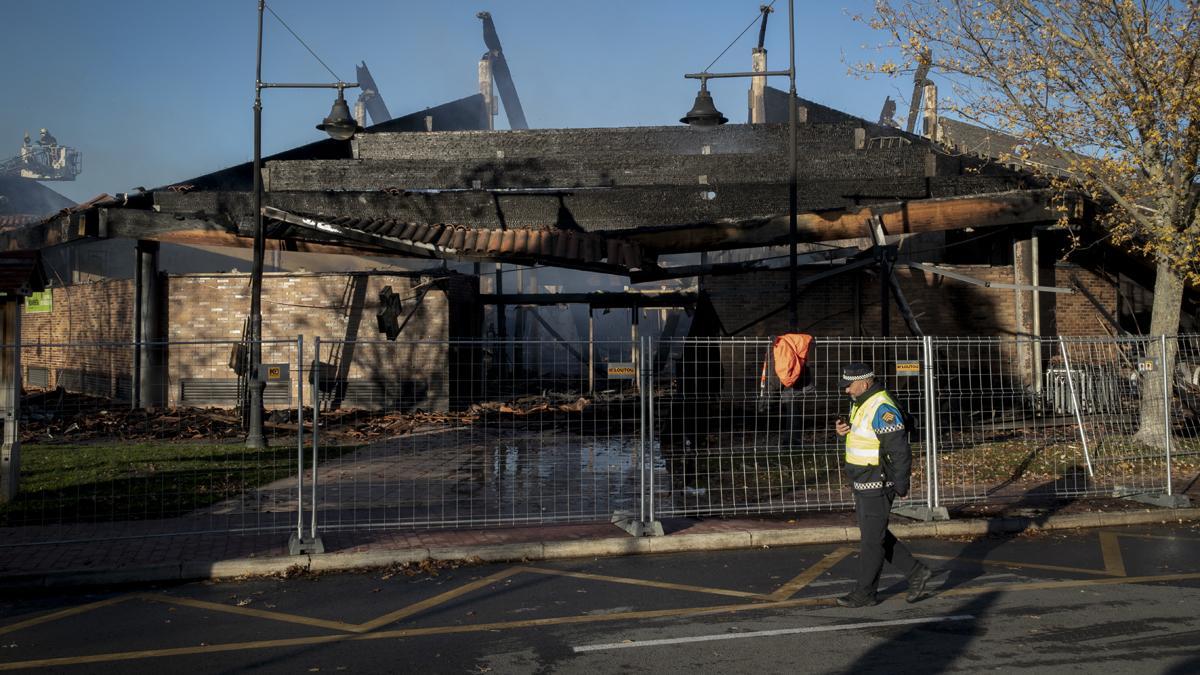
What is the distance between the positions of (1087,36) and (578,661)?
499 inches

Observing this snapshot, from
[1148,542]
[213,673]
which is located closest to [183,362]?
[213,673]

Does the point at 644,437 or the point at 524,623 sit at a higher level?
the point at 644,437

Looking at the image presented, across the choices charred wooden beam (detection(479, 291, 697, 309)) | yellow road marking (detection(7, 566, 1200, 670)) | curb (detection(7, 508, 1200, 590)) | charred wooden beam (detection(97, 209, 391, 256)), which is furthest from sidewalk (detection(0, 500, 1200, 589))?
charred wooden beam (detection(479, 291, 697, 309))

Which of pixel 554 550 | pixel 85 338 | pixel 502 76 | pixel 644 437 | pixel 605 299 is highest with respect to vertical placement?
pixel 502 76

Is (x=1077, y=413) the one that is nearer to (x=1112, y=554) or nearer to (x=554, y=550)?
(x=1112, y=554)

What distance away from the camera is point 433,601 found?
741cm

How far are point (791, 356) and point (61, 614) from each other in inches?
276

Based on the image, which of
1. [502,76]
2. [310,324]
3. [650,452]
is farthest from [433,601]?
[502,76]

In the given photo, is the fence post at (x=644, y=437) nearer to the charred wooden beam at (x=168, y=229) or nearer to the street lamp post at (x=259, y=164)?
the street lamp post at (x=259, y=164)

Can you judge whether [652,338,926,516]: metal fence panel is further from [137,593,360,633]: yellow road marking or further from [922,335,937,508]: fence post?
[137,593,360,633]: yellow road marking

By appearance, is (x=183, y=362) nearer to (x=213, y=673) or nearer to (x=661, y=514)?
(x=661, y=514)

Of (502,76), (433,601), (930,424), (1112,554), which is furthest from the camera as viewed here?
(502,76)

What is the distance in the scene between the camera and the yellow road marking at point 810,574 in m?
7.49

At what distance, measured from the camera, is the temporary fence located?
10.2 metres
